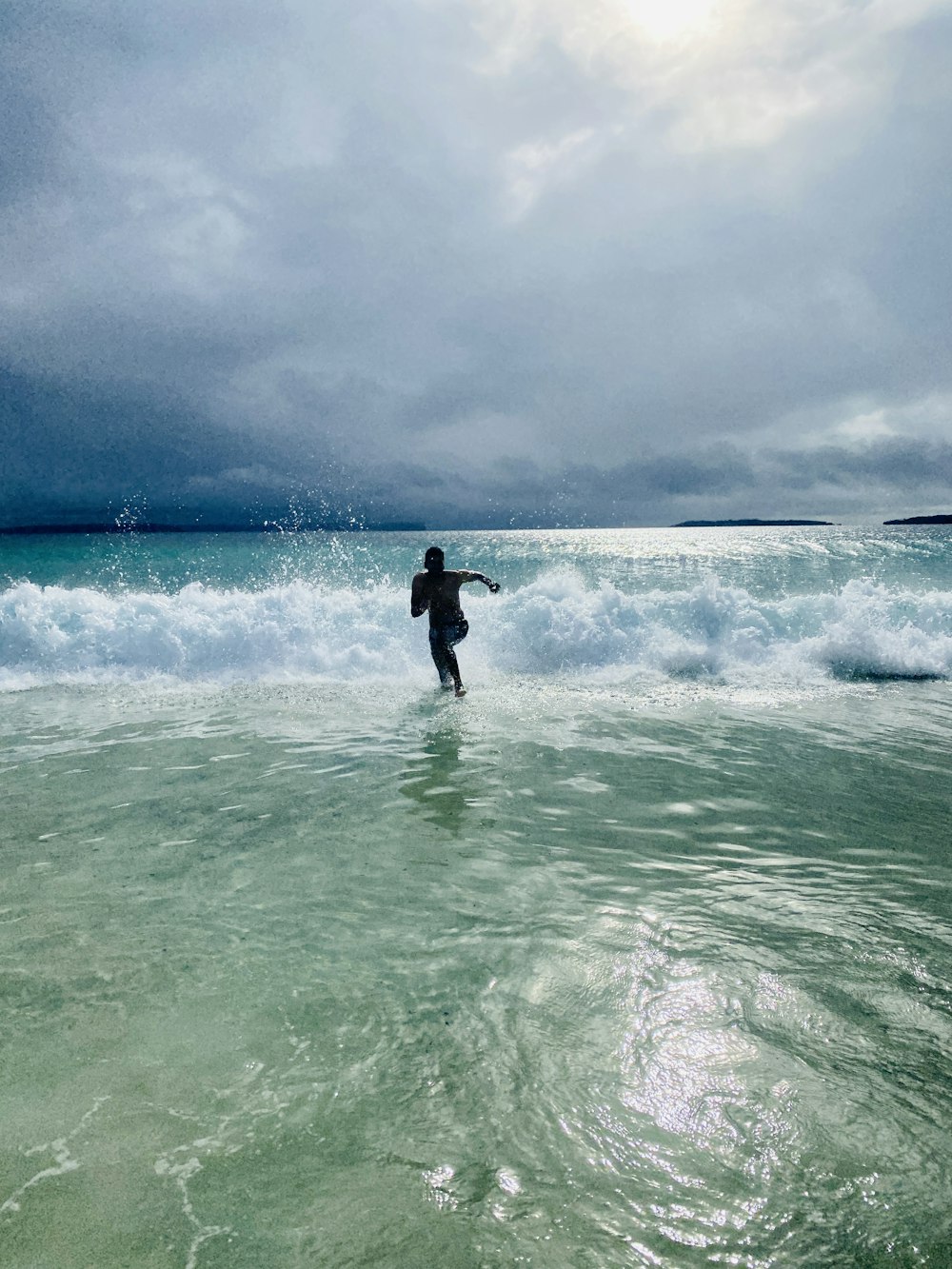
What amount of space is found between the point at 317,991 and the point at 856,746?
688cm

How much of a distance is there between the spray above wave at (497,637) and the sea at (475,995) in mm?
A: 4420

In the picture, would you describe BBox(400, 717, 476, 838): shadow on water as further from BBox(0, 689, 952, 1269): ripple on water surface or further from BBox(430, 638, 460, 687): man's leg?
BBox(430, 638, 460, 687): man's leg

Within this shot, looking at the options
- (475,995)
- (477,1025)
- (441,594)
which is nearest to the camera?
(477,1025)

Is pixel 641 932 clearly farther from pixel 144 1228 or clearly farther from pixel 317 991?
pixel 144 1228

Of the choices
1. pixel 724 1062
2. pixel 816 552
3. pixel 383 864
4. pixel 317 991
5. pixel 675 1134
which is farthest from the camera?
pixel 816 552

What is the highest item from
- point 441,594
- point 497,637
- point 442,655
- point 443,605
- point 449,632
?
point 441,594

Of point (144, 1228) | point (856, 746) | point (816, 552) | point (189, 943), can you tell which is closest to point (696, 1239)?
point (144, 1228)

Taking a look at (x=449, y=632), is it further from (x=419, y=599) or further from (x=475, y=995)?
(x=475, y=995)

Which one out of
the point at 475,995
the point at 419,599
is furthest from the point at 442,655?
the point at 475,995

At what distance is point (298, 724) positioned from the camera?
904 centimetres

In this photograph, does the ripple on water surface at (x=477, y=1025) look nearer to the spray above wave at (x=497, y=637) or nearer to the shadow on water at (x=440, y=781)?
the shadow on water at (x=440, y=781)

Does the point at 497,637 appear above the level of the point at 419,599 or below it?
below

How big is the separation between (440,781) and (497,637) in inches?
327

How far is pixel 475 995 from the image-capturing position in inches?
133
